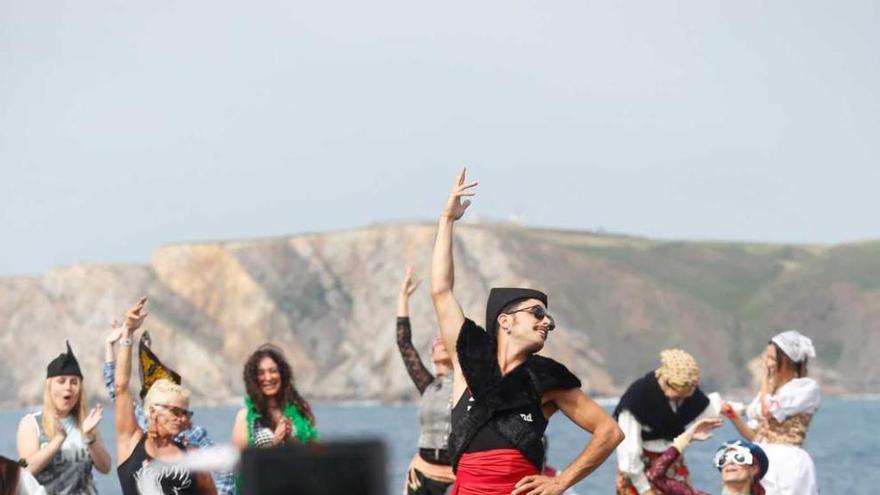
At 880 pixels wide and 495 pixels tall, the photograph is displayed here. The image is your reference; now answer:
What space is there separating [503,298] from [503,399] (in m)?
0.35

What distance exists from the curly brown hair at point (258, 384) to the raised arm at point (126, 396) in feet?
2.02

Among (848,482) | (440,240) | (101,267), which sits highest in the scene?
(101,267)

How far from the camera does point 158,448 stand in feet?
26.2

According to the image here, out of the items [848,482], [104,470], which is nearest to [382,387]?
[848,482]

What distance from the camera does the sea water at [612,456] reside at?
37.9 metres

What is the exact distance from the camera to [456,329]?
253 inches

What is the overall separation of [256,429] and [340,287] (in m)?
147

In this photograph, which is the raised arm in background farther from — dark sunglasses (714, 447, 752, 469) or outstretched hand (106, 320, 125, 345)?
outstretched hand (106, 320, 125, 345)

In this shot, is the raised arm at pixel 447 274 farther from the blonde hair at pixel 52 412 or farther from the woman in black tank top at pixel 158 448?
the blonde hair at pixel 52 412

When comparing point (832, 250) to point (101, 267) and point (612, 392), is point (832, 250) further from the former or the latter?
point (101, 267)

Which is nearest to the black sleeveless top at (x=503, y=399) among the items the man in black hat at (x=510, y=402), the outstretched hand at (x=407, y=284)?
the man in black hat at (x=510, y=402)

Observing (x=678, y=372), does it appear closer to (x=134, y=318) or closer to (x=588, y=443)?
(x=134, y=318)

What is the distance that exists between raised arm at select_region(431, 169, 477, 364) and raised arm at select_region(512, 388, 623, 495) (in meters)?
0.41

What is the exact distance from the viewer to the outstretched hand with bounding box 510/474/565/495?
19.9 ft
